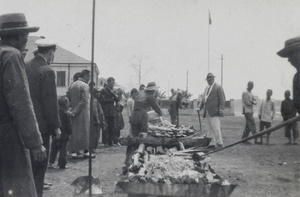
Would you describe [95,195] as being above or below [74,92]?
below

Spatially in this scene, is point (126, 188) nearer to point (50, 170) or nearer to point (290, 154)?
point (50, 170)

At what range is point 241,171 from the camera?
8227 mm

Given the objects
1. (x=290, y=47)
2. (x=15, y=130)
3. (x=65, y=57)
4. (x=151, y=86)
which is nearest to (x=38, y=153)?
(x=15, y=130)

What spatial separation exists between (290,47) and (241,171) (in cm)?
527

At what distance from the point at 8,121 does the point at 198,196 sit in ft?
7.10

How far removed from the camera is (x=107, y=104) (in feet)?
38.9

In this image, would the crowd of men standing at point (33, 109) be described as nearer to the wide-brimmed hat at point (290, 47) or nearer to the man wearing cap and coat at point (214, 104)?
the wide-brimmed hat at point (290, 47)

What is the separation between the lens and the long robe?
30.0 feet

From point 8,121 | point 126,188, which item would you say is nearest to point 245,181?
point 126,188

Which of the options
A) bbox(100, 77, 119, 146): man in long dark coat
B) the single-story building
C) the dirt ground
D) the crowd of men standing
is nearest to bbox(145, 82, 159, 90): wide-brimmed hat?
the crowd of men standing

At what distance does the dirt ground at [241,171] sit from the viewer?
6.45 metres

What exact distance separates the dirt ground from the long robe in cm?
42

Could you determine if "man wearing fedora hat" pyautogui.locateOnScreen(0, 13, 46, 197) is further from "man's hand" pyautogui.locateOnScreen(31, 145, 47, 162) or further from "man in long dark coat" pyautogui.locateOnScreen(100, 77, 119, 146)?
"man in long dark coat" pyautogui.locateOnScreen(100, 77, 119, 146)

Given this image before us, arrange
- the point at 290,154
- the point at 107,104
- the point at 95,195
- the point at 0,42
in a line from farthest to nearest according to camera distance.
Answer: the point at 107,104 → the point at 290,154 → the point at 95,195 → the point at 0,42
